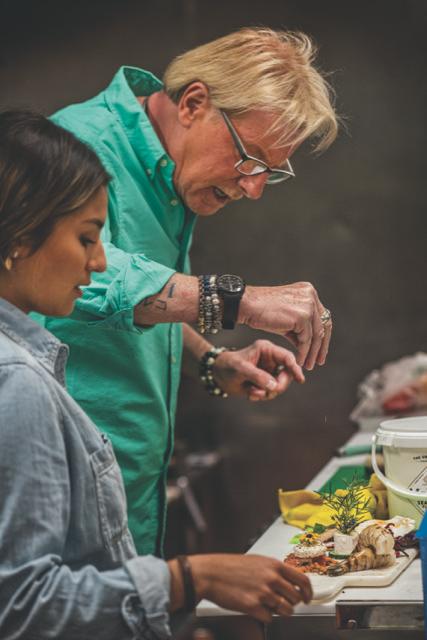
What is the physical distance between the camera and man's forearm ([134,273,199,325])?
1.68m

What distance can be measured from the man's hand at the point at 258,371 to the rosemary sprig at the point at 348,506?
27cm

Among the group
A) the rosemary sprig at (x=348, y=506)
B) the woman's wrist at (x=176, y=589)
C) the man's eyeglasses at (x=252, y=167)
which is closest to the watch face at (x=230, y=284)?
the man's eyeglasses at (x=252, y=167)

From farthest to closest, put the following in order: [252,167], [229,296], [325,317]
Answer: [252,167] < [325,317] < [229,296]

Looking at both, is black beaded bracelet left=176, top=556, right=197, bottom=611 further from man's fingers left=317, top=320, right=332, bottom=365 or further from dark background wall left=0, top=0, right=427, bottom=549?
dark background wall left=0, top=0, right=427, bottom=549

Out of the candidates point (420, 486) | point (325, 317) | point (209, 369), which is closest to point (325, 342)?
point (325, 317)

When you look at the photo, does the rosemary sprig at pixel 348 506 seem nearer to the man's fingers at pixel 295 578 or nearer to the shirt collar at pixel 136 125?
the man's fingers at pixel 295 578

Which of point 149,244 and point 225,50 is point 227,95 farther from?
point 149,244

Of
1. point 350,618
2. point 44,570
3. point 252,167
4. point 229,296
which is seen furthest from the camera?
point 252,167

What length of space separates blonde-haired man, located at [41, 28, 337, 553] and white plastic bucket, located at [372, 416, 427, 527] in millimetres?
209

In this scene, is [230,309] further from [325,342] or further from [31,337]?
[31,337]

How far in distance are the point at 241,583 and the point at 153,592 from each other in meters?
Result: 0.11

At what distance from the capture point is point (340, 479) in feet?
6.75

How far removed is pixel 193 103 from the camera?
192cm

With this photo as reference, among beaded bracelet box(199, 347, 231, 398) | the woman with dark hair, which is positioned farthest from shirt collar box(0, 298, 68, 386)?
beaded bracelet box(199, 347, 231, 398)
